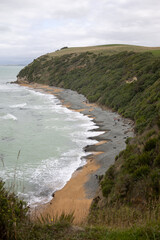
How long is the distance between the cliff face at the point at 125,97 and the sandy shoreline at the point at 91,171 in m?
0.96

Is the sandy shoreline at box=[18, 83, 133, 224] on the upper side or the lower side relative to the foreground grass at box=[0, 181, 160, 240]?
lower

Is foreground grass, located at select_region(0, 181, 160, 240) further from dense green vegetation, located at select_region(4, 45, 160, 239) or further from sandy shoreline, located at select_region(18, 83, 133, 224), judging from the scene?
sandy shoreline, located at select_region(18, 83, 133, 224)

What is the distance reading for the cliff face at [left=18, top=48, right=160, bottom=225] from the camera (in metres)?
9.41

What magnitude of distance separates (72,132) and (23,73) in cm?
6328

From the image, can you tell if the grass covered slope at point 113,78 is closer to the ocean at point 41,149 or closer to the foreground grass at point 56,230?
the ocean at point 41,149

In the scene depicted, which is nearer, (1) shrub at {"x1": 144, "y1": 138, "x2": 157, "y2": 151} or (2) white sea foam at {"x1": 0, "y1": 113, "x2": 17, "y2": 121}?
(1) shrub at {"x1": 144, "y1": 138, "x2": 157, "y2": 151}

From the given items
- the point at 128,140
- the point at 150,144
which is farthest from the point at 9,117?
the point at 150,144

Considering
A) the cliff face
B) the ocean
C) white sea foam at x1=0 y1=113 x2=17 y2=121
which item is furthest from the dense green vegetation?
white sea foam at x1=0 y1=113 x2=17 y2=121

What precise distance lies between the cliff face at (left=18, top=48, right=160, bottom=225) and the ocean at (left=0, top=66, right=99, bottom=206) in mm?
3424

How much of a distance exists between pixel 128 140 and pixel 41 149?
729cm

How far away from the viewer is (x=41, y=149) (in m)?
19.3

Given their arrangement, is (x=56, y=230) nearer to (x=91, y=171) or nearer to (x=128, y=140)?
(x=91, y=171)

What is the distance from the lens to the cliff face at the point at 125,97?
9414mm

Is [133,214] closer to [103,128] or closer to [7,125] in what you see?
[103,128]
